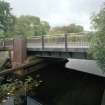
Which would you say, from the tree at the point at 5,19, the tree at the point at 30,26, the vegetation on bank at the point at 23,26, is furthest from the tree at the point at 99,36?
the tree at the point at 30,26

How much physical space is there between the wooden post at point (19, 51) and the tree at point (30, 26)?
131 ft

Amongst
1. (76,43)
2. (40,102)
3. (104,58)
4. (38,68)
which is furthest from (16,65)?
(104,58)

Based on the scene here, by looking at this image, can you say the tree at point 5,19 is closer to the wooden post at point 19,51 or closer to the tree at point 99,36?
the wooden post at point 19,51

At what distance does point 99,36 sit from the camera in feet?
42.9

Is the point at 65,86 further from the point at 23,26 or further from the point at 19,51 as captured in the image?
the point at 23,26

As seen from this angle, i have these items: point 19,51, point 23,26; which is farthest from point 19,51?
point 23,26

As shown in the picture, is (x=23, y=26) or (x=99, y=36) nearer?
(x=99, y=36)

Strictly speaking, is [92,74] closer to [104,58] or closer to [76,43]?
[76,43]

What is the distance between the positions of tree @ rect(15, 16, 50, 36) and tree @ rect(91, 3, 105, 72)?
55.0 m

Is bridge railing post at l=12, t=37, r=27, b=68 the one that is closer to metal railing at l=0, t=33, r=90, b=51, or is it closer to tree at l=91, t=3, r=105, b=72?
metal railing at l=0, t=33, r=90, b=51

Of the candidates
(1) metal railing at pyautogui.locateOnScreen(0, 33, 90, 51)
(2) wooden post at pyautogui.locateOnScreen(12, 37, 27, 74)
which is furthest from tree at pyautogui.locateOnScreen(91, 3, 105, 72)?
(2) wooden post at pyautogui.locateOnScreen(12, 37, 27, 74)

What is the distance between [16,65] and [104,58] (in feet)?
49.3

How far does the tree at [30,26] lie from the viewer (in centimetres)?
7225

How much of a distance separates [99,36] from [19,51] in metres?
15.2
